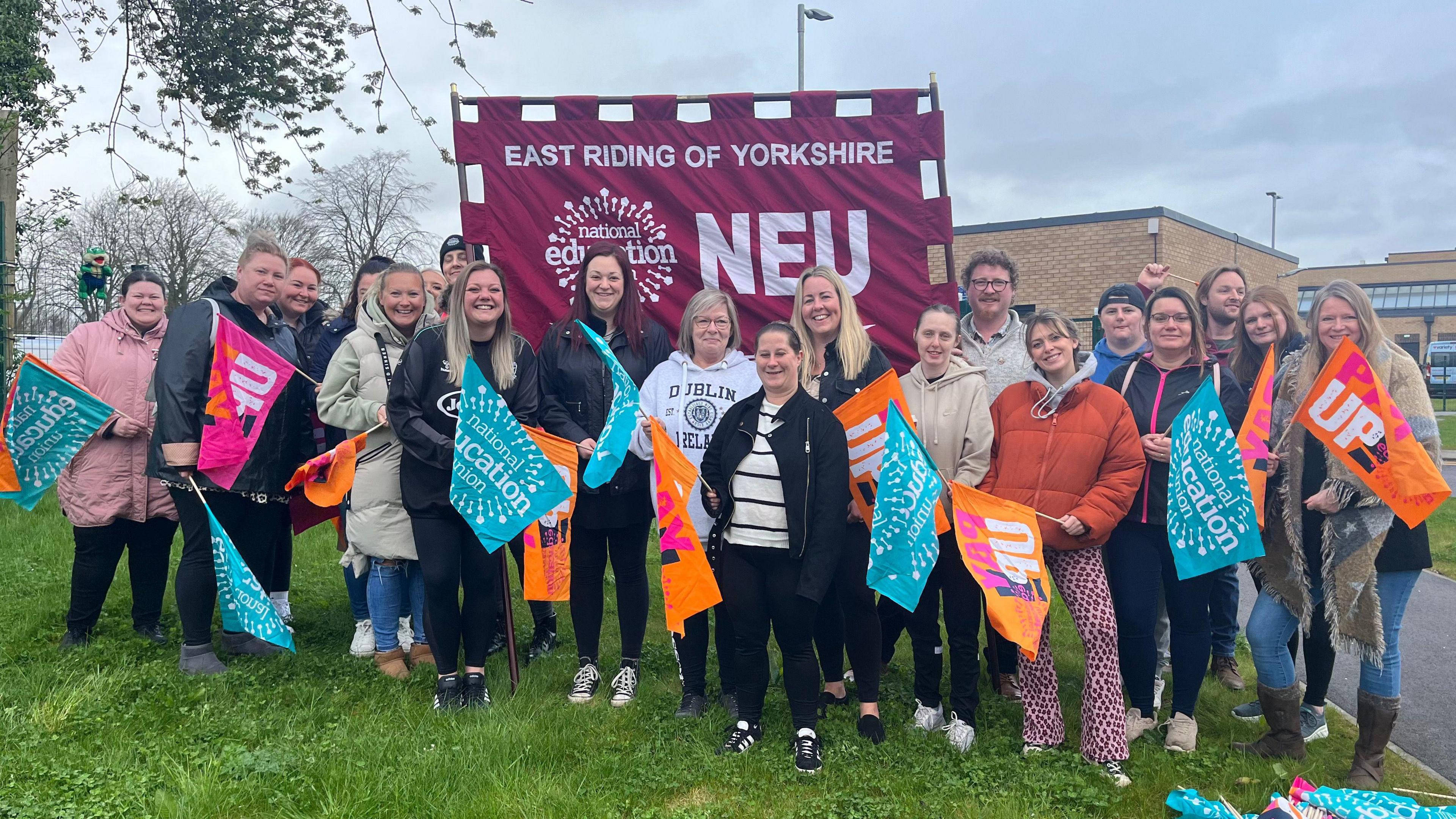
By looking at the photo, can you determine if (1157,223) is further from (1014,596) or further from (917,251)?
(1014,596)

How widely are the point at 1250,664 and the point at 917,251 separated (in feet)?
10.5

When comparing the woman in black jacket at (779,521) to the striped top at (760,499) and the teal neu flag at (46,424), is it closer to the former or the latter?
the striped top at (760,499)

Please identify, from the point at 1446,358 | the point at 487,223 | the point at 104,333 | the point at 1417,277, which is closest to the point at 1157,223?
the point at 1446,358

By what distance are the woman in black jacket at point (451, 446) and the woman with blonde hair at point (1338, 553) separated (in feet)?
11.3

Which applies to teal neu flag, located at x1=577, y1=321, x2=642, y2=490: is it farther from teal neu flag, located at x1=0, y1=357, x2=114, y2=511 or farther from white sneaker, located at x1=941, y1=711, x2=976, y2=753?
teal neu flag, located at x1=0, y1=357, x2=114, y2=511

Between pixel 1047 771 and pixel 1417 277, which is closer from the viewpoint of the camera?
pixel 1047 771

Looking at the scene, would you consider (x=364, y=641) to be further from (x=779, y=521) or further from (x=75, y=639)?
(x=779, y=521)

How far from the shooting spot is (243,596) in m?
4.17

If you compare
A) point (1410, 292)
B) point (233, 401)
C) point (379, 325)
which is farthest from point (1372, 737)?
point (1410, 292)

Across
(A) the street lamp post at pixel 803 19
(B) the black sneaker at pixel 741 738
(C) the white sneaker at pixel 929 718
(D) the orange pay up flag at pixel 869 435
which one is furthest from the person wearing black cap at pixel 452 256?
(A) the street lamp post at pixel 803 19

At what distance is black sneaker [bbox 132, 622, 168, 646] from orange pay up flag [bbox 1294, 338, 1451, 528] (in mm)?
5947

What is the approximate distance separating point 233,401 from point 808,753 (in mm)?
3242

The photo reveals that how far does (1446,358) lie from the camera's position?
125 feet

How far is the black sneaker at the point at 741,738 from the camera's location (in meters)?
3.92
